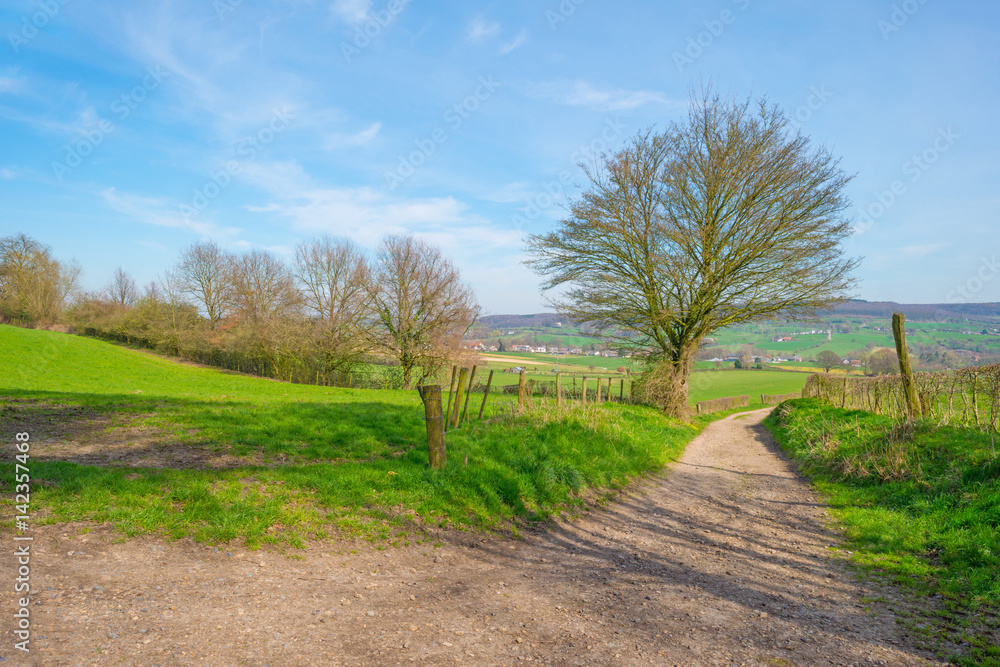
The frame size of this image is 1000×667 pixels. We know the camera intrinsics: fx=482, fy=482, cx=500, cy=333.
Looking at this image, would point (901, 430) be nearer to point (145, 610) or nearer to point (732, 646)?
point (732, 646)

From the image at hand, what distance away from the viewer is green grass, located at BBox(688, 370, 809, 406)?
47.4m

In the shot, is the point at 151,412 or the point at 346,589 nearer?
the point at 346,589

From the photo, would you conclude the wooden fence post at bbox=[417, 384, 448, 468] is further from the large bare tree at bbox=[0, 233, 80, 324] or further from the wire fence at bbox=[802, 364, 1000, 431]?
the large bare tree at bbox=[0, 233, 80, 324]

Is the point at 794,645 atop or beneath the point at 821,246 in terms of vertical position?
beneath

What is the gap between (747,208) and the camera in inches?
736

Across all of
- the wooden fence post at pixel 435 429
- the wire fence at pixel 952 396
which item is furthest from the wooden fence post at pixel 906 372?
the wooden fence post at pixel 435 429

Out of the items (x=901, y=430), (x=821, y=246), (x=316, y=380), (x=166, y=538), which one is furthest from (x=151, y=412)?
(x=316, y=380)

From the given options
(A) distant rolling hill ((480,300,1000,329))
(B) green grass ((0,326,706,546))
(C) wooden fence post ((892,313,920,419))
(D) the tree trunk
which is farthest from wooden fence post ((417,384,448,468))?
(A) distant rolling hill ((480,300,1000,329))

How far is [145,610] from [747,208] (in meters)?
20.6

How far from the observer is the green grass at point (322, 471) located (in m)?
5.52

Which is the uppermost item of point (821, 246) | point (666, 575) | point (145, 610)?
point (821, 246)

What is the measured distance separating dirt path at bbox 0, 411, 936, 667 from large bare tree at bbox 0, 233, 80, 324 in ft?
218

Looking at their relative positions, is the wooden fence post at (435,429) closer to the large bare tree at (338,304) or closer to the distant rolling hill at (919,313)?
the large bare tree at (338,304)

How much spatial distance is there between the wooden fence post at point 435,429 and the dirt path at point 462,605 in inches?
63.9
